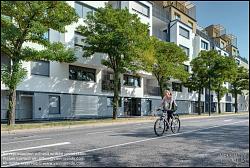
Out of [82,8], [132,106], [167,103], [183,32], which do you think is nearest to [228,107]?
[183,32]

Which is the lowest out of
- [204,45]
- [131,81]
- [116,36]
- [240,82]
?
[131,81]

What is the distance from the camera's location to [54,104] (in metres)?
33.8

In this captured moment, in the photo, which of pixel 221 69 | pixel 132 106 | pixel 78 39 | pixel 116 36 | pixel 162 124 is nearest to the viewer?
pixel 162 124

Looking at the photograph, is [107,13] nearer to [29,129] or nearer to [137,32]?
[137,32]

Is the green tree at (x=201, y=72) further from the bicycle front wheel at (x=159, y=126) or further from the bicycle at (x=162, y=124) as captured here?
the bicycle front wheel at (x=159, y=126)

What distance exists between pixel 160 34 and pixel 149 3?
7.08m

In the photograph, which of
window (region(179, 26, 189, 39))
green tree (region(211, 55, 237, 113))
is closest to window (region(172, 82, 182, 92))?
green tree (region(211, 55, 237, 113))

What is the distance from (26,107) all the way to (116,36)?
921 cm

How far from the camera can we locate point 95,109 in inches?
1454

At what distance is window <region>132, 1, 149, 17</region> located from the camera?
142 feet

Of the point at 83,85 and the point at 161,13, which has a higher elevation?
the point at 161,13

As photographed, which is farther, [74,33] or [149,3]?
[149,3]

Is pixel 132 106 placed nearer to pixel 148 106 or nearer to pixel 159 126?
pixel 148 106

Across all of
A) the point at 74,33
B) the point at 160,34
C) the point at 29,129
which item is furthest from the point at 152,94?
the point at 29,129
